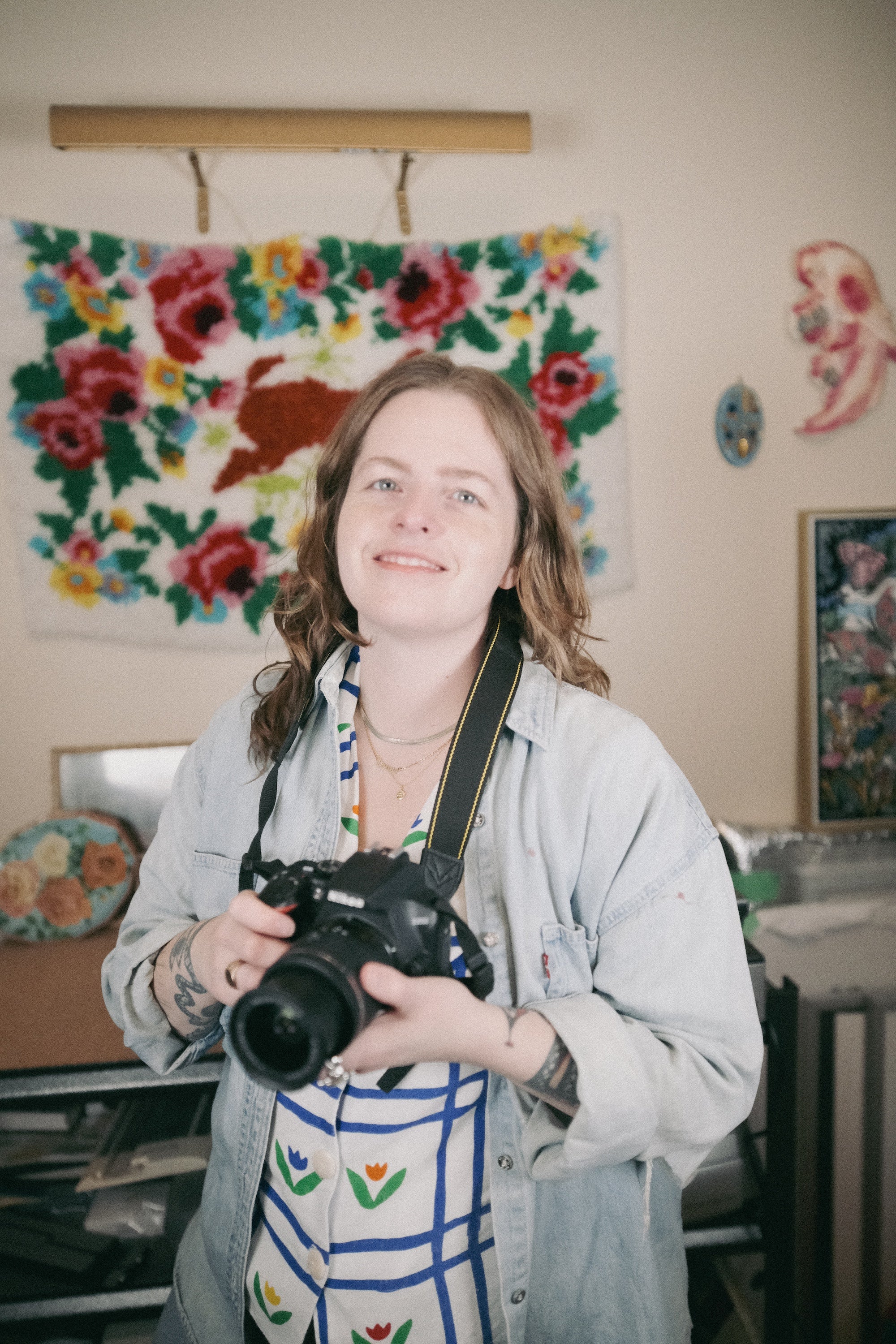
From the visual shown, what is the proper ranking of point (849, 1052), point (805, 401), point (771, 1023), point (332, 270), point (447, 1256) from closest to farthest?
1. point (447, 1256)
2. point (771, 1023)
3. point (849, 1052)
4. point (332, 270)
5. point (805, 401)

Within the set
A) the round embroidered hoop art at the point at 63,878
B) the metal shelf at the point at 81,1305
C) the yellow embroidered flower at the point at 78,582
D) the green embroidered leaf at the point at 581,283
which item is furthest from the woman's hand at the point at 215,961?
the green embroidered leaf at the point at 581,283

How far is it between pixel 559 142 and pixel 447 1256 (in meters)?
2.15

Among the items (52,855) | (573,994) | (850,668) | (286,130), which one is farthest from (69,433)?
(850,668)

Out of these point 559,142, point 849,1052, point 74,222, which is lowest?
point 849,1052

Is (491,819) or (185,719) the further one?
(185,719)

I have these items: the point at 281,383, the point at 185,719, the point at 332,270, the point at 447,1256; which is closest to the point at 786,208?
the point at 332,270

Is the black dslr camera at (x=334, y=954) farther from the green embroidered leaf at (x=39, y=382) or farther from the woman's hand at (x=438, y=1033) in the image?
the green embroidered leaf at (x=39, y=382)

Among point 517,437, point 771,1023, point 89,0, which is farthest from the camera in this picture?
point 89,0

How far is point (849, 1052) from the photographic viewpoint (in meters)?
1.54

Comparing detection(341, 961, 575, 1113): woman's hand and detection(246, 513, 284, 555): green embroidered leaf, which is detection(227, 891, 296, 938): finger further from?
detection(246, 513, 284, 555): green embroidered leaf

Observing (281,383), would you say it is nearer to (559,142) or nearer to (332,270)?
(332,270)

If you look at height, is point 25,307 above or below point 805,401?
above

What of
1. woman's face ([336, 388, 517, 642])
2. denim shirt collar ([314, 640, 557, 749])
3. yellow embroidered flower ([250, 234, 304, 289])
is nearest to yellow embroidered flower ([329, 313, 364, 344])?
yellow embroidered flower ([250, 234, 304, 289])

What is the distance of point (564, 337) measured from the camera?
6.22 feet
